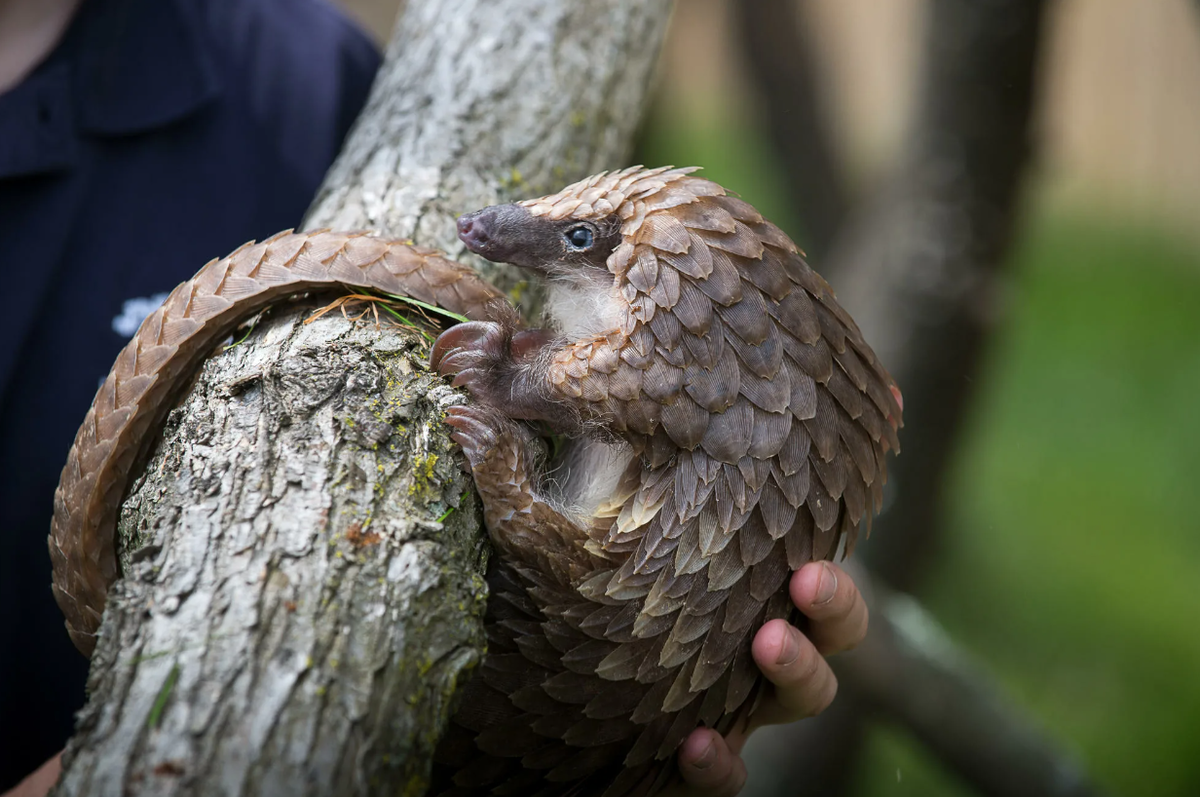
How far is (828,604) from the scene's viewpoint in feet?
4.32

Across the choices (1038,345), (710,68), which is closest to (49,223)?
(710,68)

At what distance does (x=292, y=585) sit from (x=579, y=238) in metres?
0.73

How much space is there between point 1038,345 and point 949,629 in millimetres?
1545

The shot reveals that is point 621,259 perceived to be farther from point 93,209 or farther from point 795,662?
point 93,209

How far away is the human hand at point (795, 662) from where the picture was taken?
1277 mm

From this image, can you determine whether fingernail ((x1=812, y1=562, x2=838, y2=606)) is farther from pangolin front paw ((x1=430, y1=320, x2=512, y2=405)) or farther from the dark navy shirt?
the dark navy shirt

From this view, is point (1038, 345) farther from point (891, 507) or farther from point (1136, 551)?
point (891, 507)

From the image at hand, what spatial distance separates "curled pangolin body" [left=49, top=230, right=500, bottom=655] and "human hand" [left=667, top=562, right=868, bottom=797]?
778 millimetres

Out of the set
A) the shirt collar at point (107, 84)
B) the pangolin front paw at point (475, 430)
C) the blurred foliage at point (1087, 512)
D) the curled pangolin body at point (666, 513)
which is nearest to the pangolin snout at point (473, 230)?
the curled pangolin body at point (666, 513)

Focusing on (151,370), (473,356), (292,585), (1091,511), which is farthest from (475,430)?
(1091,511)

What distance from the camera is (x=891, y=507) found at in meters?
3.09

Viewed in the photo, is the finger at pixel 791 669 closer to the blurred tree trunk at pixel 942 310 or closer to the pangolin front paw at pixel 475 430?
the pangolin front paw at pixel 475 430

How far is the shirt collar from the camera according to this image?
1.87m

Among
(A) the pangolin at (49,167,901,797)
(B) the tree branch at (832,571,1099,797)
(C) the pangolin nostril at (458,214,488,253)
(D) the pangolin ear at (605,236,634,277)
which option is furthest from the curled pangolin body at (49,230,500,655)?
(B) the tree branch at (832,571,1099,797)
